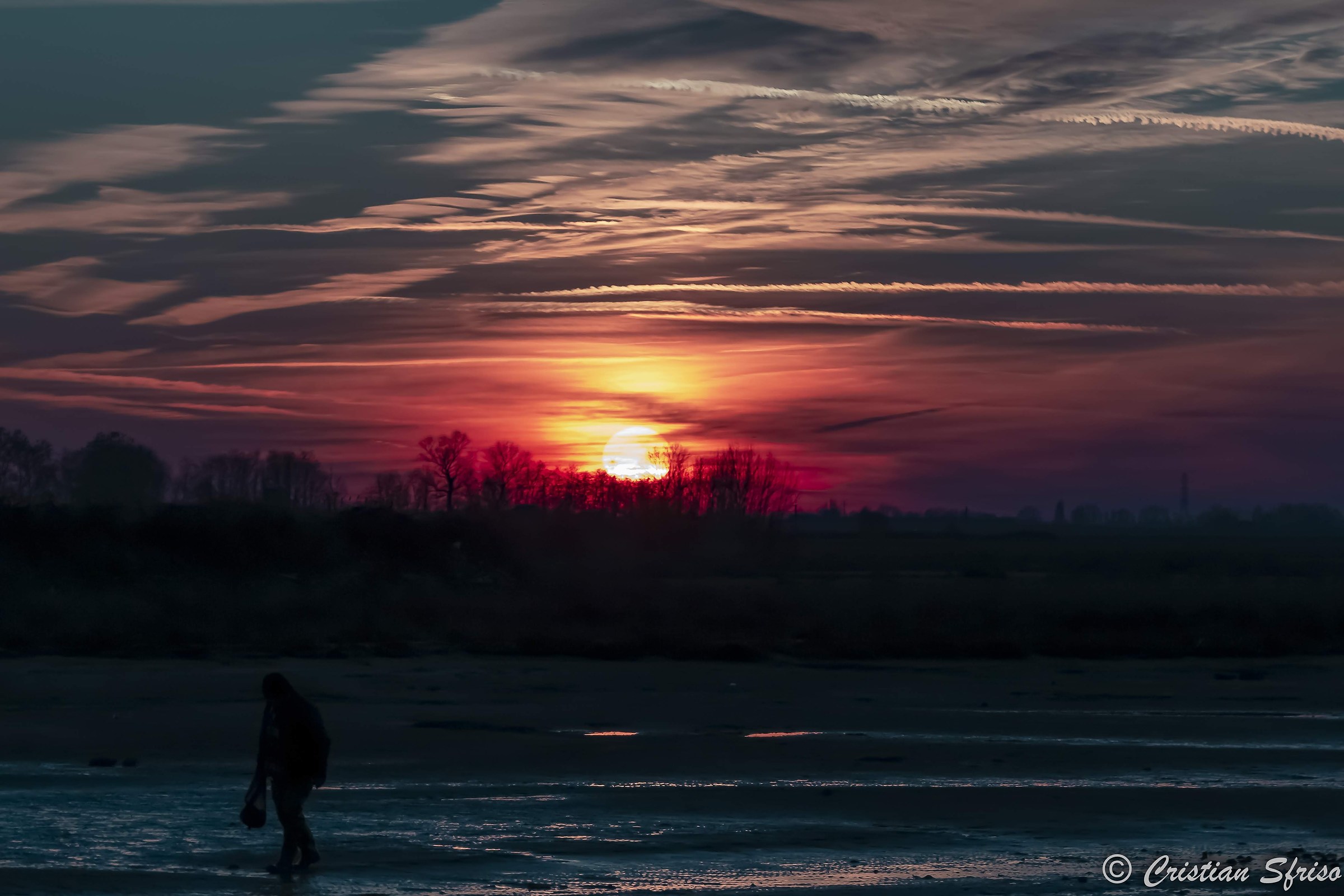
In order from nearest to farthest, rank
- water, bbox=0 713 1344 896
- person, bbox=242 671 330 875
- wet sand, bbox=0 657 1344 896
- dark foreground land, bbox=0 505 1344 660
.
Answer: person, bbox=242 671 330 875 → water, bbox=0 713 1344 896 → wet sand, bbox=0 657 1344 896 → dark foreground land, bbox=0 505 1344 660

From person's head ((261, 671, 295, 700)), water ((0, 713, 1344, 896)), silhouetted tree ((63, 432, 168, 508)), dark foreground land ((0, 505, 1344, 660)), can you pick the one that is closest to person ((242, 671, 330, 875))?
person's head ((261, 671, 295, 700))

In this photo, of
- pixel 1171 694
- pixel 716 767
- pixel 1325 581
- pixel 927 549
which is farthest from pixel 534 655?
pixel 927 549

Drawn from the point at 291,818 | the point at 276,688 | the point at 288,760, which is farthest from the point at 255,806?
the point at 276,688

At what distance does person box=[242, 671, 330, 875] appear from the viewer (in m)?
11.7

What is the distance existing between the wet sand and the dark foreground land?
842cm

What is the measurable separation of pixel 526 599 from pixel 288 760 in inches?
1725

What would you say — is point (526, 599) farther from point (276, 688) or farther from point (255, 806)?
point (276, 688)

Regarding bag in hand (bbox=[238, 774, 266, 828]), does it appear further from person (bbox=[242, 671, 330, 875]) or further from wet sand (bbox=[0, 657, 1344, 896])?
wet sand (bbox=[0, 657, 1344, 896])

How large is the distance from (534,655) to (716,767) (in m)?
19.3

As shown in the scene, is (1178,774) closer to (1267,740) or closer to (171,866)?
(1267,740)

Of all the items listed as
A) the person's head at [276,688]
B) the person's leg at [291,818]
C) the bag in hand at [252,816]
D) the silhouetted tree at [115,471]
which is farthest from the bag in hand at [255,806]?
the silhouetted tree at [115,471]

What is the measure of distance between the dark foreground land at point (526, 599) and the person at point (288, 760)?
25.5 metres

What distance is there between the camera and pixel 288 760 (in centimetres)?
1172

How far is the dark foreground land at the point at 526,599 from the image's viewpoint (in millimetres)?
Result: 39938
